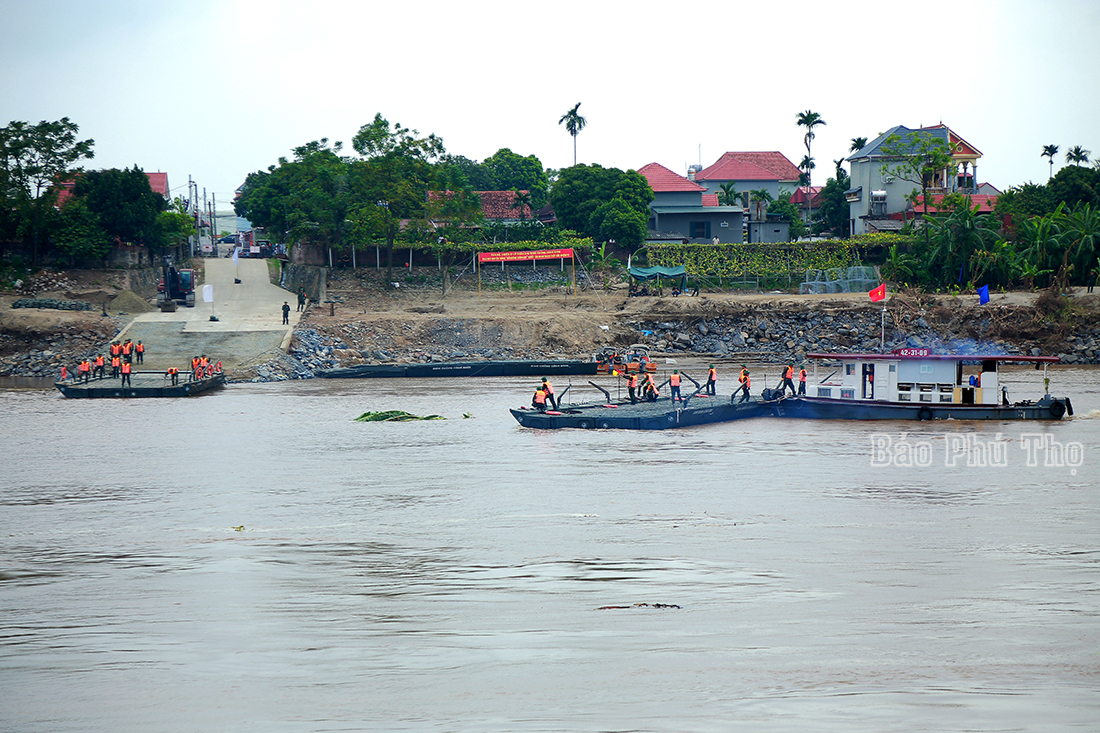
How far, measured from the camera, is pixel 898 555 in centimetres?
1303

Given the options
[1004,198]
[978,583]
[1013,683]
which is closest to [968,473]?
[978,583]

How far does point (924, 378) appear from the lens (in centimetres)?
2966

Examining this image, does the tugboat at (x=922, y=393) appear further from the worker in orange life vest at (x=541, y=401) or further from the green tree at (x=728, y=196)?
the green tree at (x=728, y=196)

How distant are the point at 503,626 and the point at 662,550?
168 inches

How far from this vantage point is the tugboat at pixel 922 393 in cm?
2858

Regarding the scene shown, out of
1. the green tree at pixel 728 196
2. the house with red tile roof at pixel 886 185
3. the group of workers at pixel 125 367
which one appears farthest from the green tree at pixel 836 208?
Result: the group of workers at pixel 125 367

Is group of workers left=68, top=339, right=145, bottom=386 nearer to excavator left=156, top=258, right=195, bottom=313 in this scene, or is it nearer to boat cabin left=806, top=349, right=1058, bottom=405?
excavator left=156, top=258, right=195, bottom=313

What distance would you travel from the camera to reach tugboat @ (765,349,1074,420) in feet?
93.8

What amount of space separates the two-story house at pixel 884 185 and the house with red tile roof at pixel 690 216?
9.73 meters

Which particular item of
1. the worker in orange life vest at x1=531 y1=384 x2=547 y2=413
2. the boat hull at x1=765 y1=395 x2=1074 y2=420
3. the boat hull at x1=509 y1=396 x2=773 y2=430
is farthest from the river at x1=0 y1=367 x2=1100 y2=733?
the boat hull at x1=765 y1=395 x2=1074 y2=420

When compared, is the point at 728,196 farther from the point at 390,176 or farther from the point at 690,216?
the point at 390,176

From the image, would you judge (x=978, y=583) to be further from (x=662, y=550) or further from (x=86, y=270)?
(x=86, y=270)

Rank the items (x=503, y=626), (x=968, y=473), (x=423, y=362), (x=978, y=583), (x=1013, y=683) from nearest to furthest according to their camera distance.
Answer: (x=1013, y=683), (x=503, y=626), (x=978, y=583), (x=968, y=473), (x=423, y=362)

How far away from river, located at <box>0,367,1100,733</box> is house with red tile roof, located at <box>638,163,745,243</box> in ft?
161
